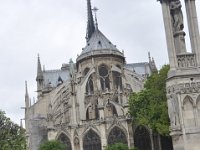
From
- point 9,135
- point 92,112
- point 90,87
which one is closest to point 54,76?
point 90,87

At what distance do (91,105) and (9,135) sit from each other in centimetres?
4044

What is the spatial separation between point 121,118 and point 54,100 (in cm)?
2087

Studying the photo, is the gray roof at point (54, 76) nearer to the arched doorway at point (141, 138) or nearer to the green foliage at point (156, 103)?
the arched doorway at point (141, 138)

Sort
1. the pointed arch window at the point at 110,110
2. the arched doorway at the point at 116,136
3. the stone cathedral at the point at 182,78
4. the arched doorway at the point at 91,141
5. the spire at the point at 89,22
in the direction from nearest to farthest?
1. the stone cathedral at the point at 182,78
2. the arched doorway at the point at 116,136
3. the arched doorway at the point at 91,141
4. the pointed arch window at the point at 110,110
5. the spire at the point at 89,22

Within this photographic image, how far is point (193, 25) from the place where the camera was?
50.3 feet

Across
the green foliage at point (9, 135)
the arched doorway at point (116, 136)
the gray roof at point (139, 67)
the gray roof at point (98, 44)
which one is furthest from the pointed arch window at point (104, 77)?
the green foliage at point (9, 135)

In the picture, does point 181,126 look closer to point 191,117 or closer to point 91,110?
point 191,117

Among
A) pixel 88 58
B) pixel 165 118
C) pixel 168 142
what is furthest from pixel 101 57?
pixel 165 118

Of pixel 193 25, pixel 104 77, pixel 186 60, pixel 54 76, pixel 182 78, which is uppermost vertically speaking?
pixel 54 76

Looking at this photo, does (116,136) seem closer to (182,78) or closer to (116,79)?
(116,79)

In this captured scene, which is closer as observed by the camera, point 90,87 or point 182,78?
point 182,78

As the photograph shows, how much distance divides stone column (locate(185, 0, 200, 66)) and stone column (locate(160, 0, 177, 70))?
0.69m

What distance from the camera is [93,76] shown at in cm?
7294

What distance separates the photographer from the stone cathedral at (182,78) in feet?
46.6
